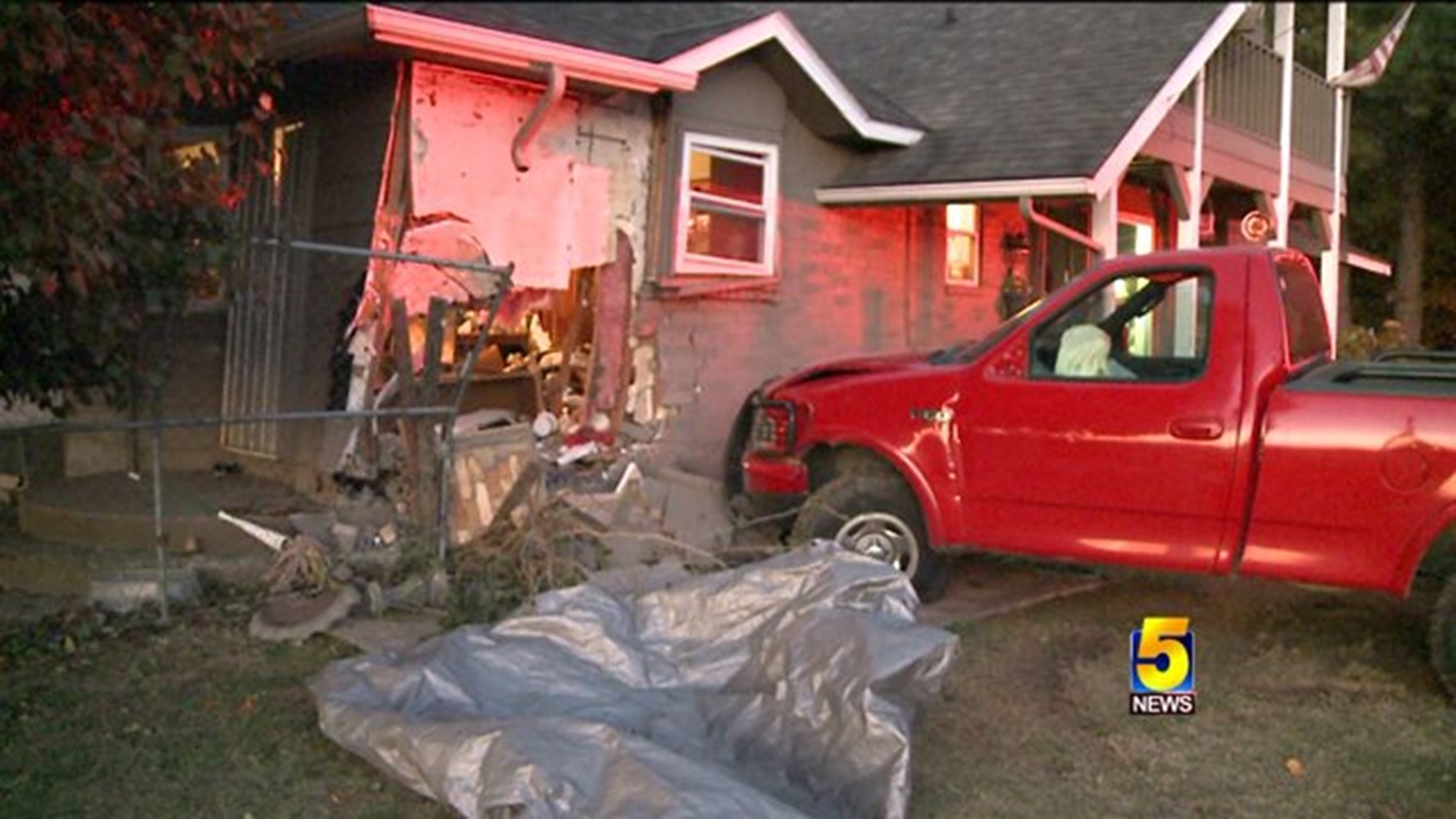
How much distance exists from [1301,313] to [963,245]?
6.52 m

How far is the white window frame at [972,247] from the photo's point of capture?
1286 cm

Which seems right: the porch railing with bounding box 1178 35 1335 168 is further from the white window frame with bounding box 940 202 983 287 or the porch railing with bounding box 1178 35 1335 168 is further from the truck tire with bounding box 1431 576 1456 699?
the truck tire with bounding box 1431 576 1456 699

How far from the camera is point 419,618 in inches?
265

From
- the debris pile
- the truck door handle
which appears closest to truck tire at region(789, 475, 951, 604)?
the debris pile

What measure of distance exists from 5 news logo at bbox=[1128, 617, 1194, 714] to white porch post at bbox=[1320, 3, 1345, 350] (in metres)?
11.0

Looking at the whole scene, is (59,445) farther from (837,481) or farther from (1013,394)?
(1013,394)

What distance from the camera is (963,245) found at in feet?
43.5

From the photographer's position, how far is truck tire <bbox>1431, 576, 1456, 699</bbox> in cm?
579

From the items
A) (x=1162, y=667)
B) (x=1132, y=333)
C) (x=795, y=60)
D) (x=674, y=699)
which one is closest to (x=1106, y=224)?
(x=795, y=60)

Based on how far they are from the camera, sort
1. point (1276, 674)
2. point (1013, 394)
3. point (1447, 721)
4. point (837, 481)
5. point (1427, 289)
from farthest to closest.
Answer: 1. point (1427, 289)
2. point (837, 481)
3. point (1013, 394)
4. point (1276, 674)
5. point (1447, 721)

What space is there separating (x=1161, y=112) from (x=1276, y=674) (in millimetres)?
5956

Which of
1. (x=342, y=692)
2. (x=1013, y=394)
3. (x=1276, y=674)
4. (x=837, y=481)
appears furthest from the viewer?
(x=837, y=481)

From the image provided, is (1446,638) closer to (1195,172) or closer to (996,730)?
(996,730)

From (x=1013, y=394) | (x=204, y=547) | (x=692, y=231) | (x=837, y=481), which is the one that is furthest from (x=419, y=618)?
(x=692, y=231)
